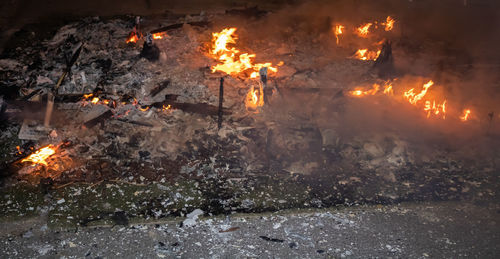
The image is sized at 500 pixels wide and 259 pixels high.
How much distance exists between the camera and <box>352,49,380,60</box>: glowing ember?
6.62 m

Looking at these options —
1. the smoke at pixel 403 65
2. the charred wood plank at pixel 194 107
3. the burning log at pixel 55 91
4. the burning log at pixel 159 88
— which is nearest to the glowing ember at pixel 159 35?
the burning log at pixel 55 91

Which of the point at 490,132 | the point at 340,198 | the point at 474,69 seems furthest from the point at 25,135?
the point at 474,69

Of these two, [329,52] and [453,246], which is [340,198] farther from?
[329,52]

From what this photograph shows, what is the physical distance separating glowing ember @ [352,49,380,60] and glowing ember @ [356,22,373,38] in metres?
0.74

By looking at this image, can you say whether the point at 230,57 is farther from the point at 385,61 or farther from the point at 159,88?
the point at 385,61

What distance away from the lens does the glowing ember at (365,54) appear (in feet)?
21.7

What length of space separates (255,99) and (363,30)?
386cm

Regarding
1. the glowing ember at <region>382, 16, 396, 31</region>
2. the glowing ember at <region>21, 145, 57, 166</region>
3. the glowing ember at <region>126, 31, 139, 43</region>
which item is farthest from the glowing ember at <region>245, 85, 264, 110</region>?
the glowing ember at <region>382, 16, 396, 31</region>

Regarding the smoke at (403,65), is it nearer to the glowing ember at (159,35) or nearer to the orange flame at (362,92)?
the orange flame at (362,92)

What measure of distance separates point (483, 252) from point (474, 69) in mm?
4643

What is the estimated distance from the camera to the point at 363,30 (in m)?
7.44

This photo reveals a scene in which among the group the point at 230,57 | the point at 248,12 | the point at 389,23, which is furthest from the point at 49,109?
the point at 389,23

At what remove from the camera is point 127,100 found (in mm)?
5328

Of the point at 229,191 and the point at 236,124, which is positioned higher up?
the point at 236,124
